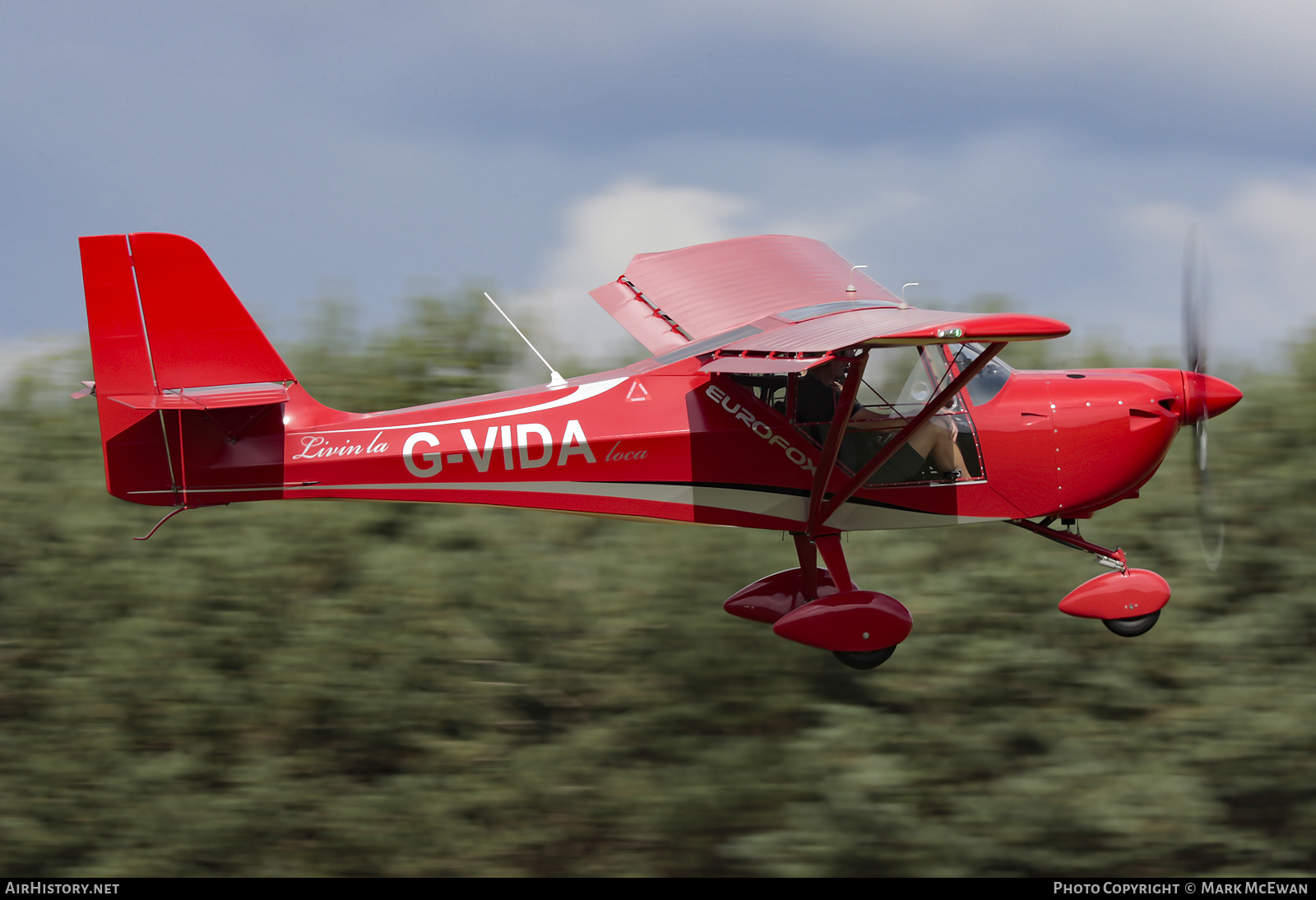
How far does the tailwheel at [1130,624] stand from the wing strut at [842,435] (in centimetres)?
207

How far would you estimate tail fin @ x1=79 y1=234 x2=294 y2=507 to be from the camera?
6.55 m

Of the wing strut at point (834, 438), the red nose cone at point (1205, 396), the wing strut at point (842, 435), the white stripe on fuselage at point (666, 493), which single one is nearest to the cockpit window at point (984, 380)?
the wing strut at point (842, 435)

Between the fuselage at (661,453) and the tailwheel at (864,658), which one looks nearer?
the fuselage at (661,453)

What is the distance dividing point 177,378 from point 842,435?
4.29m

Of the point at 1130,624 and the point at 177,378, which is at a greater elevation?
the point at 177,378

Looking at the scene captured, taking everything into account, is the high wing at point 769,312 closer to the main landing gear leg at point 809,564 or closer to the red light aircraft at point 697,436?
the red light aircraft at point 697,436

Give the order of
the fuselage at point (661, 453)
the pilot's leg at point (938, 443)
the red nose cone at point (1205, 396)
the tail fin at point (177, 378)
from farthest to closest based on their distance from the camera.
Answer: the red nose cone at point (1205, 396)
the pilot's leg at point (938, 443)
the fuselage at point (661, 453)
the tail fin at point (177, 378)

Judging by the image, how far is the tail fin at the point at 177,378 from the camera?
6551 millimetres

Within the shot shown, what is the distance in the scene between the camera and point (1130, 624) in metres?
7.37

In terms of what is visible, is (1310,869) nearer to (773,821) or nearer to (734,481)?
(773,821)

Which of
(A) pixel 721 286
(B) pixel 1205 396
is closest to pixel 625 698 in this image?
(A) pixel 721 286

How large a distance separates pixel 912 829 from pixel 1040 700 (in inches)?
94.5

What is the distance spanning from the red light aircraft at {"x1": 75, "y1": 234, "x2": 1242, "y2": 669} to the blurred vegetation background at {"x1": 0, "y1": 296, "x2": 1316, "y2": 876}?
12.9 feet

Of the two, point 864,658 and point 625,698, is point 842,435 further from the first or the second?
point 625,698
